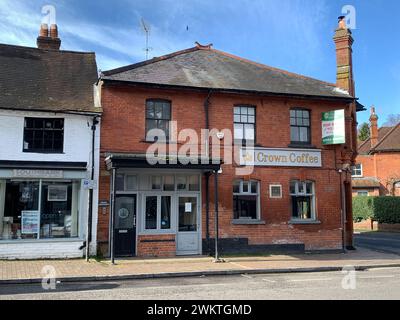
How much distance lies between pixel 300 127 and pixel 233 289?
33.6ft

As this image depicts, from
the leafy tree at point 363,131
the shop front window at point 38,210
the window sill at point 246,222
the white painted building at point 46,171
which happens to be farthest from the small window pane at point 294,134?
the leafy tree at point 363,131

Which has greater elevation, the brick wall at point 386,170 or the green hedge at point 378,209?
the brick wall at point 386,170

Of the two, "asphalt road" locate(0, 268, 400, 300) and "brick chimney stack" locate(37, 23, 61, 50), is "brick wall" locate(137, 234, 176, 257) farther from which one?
"brick chimney stack" locate(37, 23, 61, 50)

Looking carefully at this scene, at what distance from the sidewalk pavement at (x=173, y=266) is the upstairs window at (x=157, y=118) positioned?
465cm

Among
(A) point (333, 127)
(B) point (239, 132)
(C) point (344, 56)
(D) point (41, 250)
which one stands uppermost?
(C) point (344, 56)

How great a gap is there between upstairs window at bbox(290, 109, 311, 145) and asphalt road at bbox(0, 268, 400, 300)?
23.5ft

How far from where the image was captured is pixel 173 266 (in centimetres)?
1400

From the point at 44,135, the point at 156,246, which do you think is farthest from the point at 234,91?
the point at 44,135

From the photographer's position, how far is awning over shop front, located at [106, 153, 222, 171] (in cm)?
1491

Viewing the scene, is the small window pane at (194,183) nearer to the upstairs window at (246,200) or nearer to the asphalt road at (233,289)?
the upstairs window at (246,200)

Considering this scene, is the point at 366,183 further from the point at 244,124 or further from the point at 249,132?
the point at 244,124

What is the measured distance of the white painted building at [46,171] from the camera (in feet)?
49.7
